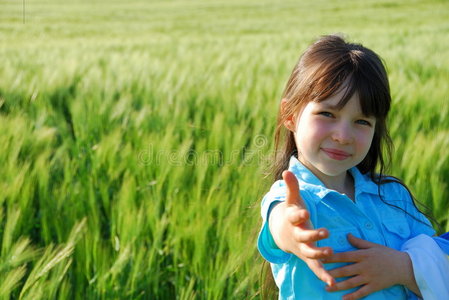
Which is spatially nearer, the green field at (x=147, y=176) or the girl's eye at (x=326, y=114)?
the girl's eye at (x=326, y=114)

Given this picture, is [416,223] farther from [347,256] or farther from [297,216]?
[297,216]

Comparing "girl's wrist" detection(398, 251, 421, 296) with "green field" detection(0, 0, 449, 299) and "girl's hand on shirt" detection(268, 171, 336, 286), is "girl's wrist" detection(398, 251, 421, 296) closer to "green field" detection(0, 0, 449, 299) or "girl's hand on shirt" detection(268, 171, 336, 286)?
"girl's hand on shirt" detection(268, 171, 336, 286)

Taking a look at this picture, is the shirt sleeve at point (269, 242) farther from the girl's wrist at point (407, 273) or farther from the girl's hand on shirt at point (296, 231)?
the girl's wrist at point (407, 273)

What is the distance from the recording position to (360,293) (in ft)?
3.13

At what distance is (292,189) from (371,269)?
Result: 0.24 metres

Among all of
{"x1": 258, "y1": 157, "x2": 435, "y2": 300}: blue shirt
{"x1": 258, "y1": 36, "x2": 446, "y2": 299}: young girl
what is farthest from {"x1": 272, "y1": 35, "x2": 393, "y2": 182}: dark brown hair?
{"x1": 258, "y1": 157, "x2": 435, "y2": 300}: blue shirt

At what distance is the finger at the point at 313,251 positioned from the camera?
0.79m

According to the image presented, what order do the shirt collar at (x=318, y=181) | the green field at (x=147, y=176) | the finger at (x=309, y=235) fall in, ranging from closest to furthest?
1. the finger at (x=309, y=235)
2. the shirt collar at (x=318, y=181)
3. the green field at (x=147, y=176)

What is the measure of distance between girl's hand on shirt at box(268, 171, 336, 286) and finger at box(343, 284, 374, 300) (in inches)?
4.4

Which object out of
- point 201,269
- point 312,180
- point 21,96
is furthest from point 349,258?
point 21,96

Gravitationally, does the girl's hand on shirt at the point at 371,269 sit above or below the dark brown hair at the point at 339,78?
below

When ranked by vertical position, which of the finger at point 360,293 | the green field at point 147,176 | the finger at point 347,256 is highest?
the finger at point 347,256

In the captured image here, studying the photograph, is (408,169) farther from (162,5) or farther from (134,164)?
(162,5)

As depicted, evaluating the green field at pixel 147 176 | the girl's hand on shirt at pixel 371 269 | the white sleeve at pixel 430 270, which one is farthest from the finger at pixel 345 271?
the green field at pixel 147 176
